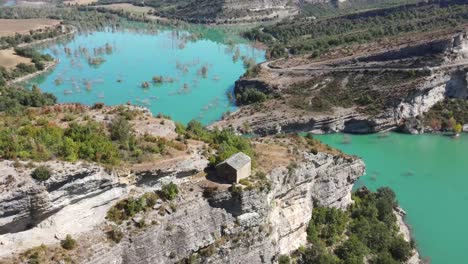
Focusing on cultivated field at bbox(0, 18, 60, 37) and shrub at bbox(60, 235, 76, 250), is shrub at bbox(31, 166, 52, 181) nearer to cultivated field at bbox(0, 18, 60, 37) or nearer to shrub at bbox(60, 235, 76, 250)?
shrub at bbox(60, 235, 76, 250)

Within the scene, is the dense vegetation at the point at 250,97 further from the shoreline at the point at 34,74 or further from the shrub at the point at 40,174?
the shrub at the point at 40,174

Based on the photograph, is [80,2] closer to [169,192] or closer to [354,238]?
[354,238]

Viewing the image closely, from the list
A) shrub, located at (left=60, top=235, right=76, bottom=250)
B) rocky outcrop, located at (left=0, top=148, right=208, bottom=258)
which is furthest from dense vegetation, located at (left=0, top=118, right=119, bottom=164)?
shrub, located at (left=60, top=235, right=76, bottom=250)

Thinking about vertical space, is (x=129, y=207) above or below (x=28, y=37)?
above

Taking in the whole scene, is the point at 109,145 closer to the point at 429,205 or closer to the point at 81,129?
the point at 81,129

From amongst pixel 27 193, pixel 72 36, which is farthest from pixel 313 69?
pixel 72 36

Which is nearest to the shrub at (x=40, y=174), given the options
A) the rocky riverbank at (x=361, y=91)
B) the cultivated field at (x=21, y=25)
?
the rocky riverbank at (x=361, y=91)

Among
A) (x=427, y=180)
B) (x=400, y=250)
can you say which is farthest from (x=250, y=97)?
(x=400, y=250)
